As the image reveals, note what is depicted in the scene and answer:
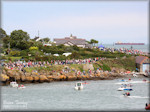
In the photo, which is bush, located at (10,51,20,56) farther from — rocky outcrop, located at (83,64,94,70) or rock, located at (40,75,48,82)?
rock, located at (40,75,48,82)

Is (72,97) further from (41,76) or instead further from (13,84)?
(41,76)

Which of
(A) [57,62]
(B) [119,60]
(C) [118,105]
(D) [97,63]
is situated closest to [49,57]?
(A) [57,62]

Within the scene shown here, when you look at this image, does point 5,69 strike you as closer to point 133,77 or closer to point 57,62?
point 57,62

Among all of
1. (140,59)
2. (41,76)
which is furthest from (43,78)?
(140,59)

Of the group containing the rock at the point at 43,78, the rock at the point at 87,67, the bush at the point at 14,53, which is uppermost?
the bush at the point at 14,53

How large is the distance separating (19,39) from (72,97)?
197ft

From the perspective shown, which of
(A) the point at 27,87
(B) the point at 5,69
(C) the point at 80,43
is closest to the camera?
(A) the point at 27,87

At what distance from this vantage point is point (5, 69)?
282 feet

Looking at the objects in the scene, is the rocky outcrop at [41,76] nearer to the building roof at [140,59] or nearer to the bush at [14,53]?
the building roof at [140,59]

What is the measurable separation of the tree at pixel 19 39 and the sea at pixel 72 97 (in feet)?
128

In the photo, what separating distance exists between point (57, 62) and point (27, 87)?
22193 mm

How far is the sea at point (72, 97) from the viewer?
193ft

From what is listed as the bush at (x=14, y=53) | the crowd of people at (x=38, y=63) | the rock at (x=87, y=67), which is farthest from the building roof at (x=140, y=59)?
the bush at (x=14, y=53)

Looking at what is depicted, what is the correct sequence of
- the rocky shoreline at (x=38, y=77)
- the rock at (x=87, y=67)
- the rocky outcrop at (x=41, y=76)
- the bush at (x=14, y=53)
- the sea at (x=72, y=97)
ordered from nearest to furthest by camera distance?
the sea at (x=72, y=97)
the rocky shoreline at (x=38, y=77)
the rocky outcrop at (x=41, y=76)
the rock at (x=87, y=67)
the bush at (x=14, y=53)
